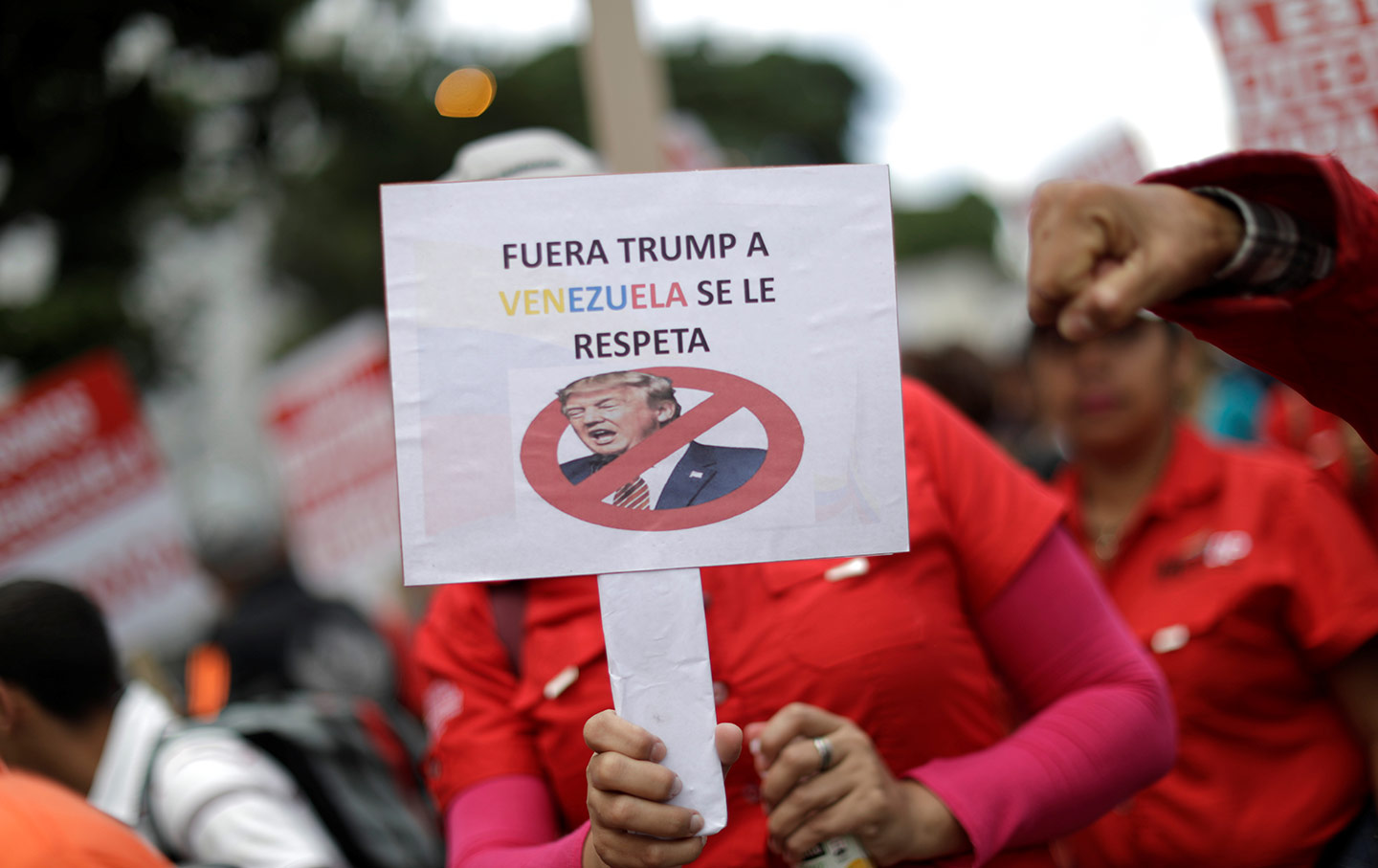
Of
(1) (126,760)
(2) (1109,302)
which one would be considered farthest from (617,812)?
(1) (126,760)

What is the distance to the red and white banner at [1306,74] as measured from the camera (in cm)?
223

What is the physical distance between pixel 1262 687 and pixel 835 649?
3.54 ft

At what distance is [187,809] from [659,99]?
2102 mm

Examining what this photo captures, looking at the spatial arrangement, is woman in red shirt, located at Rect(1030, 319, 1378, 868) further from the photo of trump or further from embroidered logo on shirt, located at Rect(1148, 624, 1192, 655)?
the photo of trump

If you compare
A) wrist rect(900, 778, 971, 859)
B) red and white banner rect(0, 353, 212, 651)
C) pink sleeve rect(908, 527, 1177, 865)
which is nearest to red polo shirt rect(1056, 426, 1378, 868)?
pink sleeve rect(908, 527, 1177, 865)

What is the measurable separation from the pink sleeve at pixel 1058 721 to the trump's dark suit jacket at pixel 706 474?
472mm

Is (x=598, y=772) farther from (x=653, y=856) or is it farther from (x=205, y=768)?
(x=205, y=768)

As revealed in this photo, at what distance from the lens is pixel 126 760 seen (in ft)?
8.21

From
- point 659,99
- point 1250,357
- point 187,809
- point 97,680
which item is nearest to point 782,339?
point 1250,357

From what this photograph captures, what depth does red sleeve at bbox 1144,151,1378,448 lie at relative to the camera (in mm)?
1303

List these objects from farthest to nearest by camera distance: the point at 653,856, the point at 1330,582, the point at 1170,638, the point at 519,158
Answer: the point at 1170,638
the point at 1330,582
the point at 519,158
the point at 653,856

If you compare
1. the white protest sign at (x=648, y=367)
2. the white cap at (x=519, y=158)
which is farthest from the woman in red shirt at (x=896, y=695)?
→ the white cap at (x=519, y=158)

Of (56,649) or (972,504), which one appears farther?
(56,649)

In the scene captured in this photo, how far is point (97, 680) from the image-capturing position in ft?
8.07
